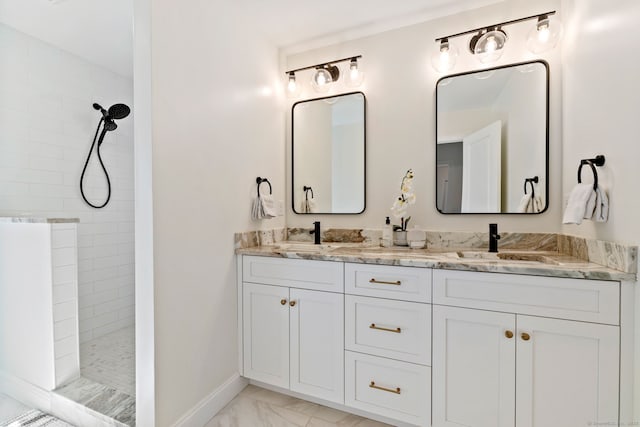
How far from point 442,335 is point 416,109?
148 centimetres

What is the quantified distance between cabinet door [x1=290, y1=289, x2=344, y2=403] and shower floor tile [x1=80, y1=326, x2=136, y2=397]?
960mm

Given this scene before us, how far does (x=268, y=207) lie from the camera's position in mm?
2006

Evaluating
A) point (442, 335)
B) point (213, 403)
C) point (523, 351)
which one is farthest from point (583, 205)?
point (213, 403)

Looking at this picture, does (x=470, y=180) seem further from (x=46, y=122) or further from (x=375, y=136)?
(x=46, y=122)

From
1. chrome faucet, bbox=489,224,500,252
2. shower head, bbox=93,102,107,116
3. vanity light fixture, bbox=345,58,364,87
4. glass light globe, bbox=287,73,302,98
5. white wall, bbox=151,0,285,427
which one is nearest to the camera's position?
white wall, bbox=151,0,285,427

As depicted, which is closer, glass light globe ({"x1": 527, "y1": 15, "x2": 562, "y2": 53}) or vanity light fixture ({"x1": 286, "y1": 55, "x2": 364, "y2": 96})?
glass light globe ({"x1": 527, "y1": 15, "x2": 562, "y2": 53})

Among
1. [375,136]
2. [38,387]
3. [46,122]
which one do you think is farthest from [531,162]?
[46,122]

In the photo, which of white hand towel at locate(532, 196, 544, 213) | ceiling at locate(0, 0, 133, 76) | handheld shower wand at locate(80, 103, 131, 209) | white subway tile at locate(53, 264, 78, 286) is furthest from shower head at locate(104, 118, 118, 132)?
white hand towel at locate(532, 196, 544, 213)

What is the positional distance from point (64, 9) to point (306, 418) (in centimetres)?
294

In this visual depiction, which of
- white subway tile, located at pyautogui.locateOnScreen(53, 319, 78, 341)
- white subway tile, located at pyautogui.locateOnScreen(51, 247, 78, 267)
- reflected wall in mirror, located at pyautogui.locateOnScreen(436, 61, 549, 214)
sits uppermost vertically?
Answer: reflected wall in mirror, located at pyautogui.locateOnScreen(436, 61, 549, 214)

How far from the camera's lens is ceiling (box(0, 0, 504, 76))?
A: 1.82m

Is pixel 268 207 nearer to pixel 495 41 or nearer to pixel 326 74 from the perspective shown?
pixel 326 74

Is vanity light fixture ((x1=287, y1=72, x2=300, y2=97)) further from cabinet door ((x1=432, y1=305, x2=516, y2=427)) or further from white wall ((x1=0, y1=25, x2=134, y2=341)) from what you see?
cabinet door ((x1=432, y1=305, x2=516, y2=427))

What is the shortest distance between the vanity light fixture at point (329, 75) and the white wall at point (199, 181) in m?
0.35
